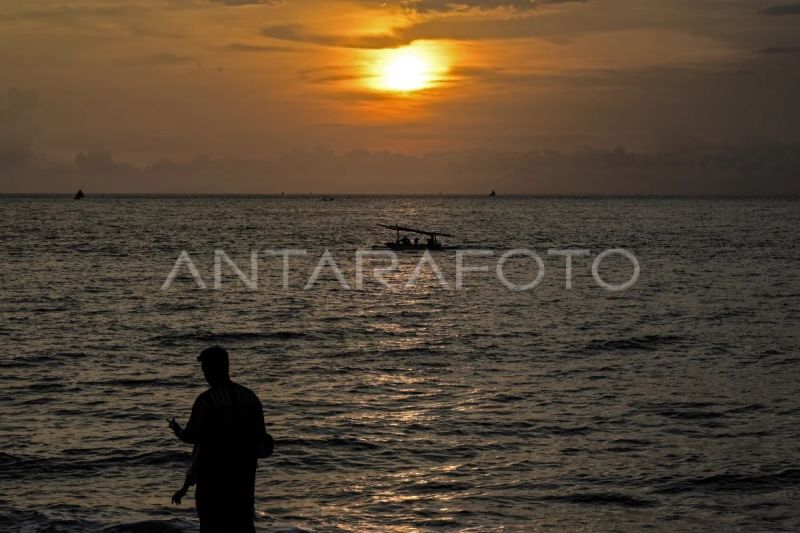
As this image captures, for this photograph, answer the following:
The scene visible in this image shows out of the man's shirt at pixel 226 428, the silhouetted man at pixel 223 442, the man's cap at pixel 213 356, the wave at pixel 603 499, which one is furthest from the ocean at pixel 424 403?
the man's cap at pixel 213 356

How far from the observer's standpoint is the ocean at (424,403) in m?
16.3

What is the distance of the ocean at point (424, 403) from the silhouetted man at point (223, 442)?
494 centimetres

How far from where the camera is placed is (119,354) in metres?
31.8

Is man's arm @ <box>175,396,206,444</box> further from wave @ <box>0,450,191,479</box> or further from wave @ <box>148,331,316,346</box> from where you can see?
wave @ <box>148,331,316,346</box>

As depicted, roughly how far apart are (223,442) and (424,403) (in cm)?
1511

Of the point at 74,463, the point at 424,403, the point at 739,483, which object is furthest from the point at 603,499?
the point at 74,463

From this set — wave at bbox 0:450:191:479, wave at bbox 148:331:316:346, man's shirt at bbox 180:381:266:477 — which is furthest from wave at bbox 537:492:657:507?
wave at bbox 148:331:316:346

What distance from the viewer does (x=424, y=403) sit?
24.2 m

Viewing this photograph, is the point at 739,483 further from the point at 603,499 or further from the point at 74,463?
the point at 74,463

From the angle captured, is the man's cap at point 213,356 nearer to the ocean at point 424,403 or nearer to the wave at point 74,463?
the ocean at point 424,403

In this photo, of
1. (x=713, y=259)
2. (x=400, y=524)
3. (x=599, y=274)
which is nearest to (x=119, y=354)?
(x=400, y=524)

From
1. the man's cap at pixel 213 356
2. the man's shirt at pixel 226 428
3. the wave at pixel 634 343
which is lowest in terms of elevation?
the wave at pixel 634 343

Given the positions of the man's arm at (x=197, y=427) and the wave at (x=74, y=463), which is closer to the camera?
the man's arm at (x=197, y=427)

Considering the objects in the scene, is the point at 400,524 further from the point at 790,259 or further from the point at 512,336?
the point at 790,259
